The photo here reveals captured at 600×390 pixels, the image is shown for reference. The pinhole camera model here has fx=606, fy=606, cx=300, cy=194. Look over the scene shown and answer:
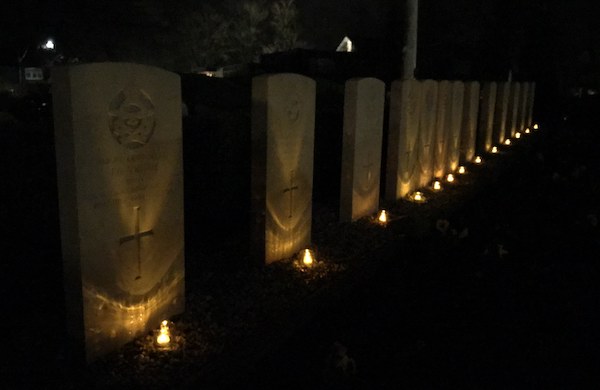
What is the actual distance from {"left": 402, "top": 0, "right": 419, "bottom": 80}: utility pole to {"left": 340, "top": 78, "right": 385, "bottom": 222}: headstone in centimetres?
659

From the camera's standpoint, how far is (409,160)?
31.8ft

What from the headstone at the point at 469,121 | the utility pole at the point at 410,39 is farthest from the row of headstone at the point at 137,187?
the utility pole at the point at 410,39

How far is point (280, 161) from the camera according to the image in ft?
20.0

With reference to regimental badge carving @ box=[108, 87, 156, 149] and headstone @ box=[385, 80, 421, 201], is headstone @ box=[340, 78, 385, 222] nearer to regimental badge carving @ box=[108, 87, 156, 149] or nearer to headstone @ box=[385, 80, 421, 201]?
headstone @ box=[385, 80, 421, 201]

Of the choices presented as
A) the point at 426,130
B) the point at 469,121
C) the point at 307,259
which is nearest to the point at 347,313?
the point at 307,259

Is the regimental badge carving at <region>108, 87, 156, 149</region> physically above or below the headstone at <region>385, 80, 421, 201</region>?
above

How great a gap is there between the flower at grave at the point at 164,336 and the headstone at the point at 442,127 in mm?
7632

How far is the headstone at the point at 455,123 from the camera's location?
38.3 ft

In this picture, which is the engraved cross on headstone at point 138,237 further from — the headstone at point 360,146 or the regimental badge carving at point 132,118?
the headstone at point 360,146

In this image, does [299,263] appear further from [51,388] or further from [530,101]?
[530,101]

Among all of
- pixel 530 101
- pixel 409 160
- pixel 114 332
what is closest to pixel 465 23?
pixel 530 101

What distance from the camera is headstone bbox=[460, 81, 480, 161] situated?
42.3 ft

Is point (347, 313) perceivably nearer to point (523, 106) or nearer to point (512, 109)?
point (512, 109)

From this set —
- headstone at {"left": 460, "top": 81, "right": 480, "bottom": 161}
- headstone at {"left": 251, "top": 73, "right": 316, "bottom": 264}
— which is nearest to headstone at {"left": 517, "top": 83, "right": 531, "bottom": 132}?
headstone at {"left": 460, "top": 81, "right": 480, "bottom": 161}
